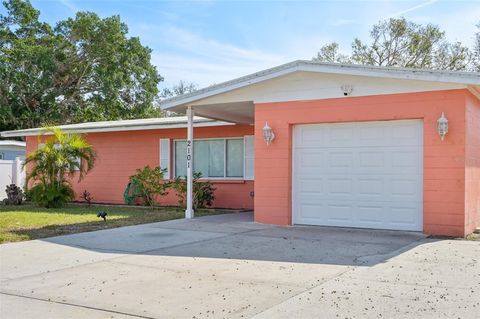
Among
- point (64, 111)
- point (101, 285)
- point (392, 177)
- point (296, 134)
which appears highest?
point (64, 111)

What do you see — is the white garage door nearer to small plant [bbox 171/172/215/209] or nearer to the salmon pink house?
the salmon pink house

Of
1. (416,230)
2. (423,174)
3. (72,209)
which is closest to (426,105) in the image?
(423,174)

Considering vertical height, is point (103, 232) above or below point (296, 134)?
below

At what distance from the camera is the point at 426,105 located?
10.2 metres

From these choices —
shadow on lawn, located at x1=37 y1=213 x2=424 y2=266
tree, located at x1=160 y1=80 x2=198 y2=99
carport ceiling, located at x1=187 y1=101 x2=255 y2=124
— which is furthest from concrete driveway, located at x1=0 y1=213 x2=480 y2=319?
tree, located at x1=160 y1=80 x2=198 y2=99

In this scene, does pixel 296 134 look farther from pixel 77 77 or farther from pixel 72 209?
pixel 77 77

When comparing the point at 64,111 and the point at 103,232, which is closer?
the point at 103,232

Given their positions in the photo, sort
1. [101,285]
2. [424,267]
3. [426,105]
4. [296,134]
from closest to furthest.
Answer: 1. [101,285]
2. [424,267]
3. [426,105]
4. [296,134]

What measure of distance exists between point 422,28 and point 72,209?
23707mm

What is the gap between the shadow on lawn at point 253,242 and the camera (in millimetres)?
8141

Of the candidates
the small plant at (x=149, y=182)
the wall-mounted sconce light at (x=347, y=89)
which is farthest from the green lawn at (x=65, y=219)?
the wall-mounted sconce light at (x=347, y=89)

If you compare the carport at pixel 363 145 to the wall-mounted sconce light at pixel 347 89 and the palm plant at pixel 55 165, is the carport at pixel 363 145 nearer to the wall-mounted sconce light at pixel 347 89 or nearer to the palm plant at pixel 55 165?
the wall-mounted sconce light at pixel 347 89

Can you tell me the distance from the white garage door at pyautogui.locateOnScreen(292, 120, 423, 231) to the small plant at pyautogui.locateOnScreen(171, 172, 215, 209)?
181 inches

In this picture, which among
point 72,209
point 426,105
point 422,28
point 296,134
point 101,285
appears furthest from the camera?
point 422,28
